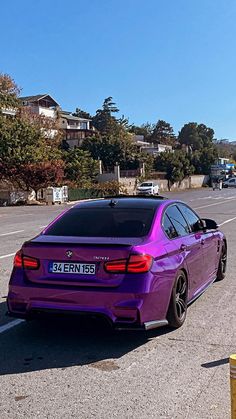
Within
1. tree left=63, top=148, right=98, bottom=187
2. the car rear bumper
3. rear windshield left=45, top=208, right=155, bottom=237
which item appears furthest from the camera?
tree left=63, top=148, right=98, bottom=187

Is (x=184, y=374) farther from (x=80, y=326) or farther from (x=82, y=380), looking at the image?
(x=80, y=326)

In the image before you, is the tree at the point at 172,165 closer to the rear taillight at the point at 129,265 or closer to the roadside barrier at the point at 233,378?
the rear taillight at the point at 129,265

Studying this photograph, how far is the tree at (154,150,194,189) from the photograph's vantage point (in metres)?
77.8

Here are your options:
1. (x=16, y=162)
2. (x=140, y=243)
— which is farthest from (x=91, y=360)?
(x=16, y=162)

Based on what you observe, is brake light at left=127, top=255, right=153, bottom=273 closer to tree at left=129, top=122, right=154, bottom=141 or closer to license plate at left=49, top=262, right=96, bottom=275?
license plate at left=49, top=262, right=96, bottom=275

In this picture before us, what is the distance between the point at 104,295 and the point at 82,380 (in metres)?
0.90

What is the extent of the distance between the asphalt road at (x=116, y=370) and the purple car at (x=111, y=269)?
308 millimetres

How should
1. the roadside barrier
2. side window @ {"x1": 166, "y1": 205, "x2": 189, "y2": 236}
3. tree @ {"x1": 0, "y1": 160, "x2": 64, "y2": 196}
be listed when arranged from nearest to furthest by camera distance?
the roadside barrier
side window @ {"x1": 166, "y1": 205, "x2": 189, "y2": 236}
tree @ {"x1": 0, "y1": 160, "x2": 64, "y2": 196}

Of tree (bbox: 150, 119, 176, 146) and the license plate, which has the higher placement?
tree (bbox: 150, 119, 176, 146)

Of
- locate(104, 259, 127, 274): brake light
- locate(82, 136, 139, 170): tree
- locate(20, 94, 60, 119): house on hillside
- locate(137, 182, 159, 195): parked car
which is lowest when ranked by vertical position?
locate(137, 182, 159, 195): parked car

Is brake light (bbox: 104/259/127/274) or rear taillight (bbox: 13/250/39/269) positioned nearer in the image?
brake light (bbox: 104/259/127/274)

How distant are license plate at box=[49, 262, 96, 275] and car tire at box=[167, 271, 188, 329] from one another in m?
0.95

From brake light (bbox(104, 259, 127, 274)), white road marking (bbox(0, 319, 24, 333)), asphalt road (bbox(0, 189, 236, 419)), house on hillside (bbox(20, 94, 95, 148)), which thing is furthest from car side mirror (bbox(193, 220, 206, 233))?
house on hillside (bbox(20, 94, 95, 148))

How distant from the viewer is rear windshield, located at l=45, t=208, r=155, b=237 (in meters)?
5.66
